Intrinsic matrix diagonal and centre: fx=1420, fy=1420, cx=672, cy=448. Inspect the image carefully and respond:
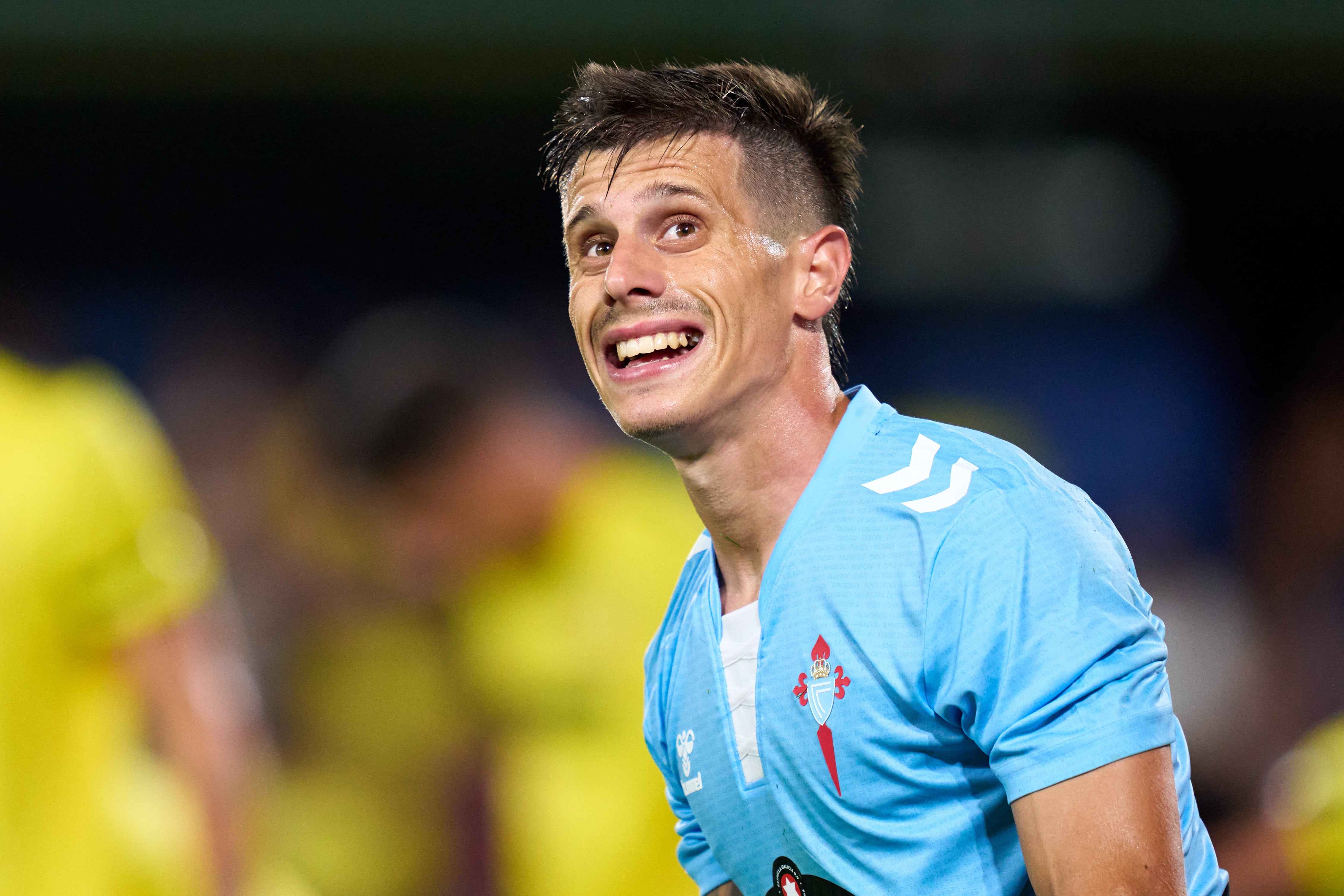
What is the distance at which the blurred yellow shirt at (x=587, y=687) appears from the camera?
3803 mm

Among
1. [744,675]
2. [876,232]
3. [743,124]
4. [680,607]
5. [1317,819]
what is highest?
[876,232]

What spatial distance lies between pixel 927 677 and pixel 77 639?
209 cm

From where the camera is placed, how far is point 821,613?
6.15 ft

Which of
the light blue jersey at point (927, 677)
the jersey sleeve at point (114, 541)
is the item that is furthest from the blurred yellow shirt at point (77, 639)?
the light blue jersey at point (927, 677)

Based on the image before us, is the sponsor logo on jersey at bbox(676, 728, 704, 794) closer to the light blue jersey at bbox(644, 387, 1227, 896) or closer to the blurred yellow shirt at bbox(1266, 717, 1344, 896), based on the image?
the light blue jersey at bbox(644, 387, 1227, 896)

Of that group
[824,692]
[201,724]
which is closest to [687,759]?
[824,692]

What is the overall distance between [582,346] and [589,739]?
192cm

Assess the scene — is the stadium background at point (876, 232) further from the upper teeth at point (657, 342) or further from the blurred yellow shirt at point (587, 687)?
the upper teeth at point (657, 342)

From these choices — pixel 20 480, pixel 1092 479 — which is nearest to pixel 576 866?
pixel 20 480

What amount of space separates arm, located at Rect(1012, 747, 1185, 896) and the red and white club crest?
0.29 meters

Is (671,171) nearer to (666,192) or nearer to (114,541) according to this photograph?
(666,192)

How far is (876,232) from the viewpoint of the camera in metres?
6.21

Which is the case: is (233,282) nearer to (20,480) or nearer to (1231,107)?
(20,480)

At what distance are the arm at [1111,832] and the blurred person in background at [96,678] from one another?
2.07 m
